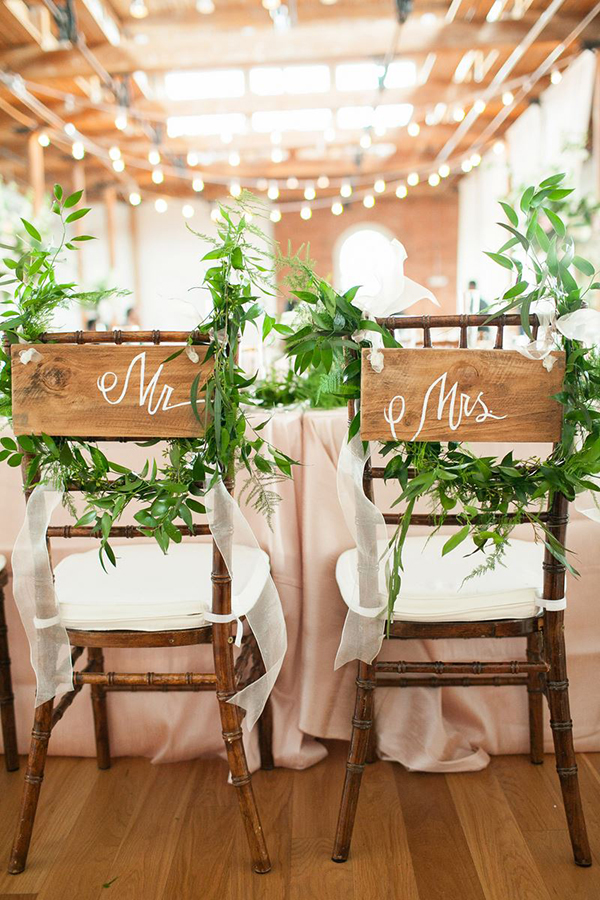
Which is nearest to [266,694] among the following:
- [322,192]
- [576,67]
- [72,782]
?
[72,782]

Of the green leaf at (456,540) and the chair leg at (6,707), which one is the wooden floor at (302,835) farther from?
the green leaf at (456,540)

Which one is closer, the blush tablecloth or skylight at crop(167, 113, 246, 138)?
the blush tablecloth

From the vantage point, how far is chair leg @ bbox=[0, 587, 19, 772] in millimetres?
1665

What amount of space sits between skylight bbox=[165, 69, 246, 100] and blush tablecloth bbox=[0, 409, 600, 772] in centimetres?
672

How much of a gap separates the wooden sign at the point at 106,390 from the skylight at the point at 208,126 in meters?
7.05

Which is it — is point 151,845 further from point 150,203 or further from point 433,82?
point 150,203

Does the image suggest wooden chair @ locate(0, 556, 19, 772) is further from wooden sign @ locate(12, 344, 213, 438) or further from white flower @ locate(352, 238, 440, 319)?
white flower @ locate(352, 238, 440, 319)

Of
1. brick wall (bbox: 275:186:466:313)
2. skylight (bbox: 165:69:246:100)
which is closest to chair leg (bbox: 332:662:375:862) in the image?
skylight (bbox: 165:69:246:100)

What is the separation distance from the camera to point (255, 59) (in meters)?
5.48

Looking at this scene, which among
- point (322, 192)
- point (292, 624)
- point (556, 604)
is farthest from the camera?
point (322, 192)

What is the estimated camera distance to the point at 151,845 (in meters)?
1.44

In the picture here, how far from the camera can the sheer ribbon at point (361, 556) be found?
1.23 m

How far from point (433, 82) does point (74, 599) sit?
6638 millimetres

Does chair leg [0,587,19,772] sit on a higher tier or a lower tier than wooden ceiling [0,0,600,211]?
lower
